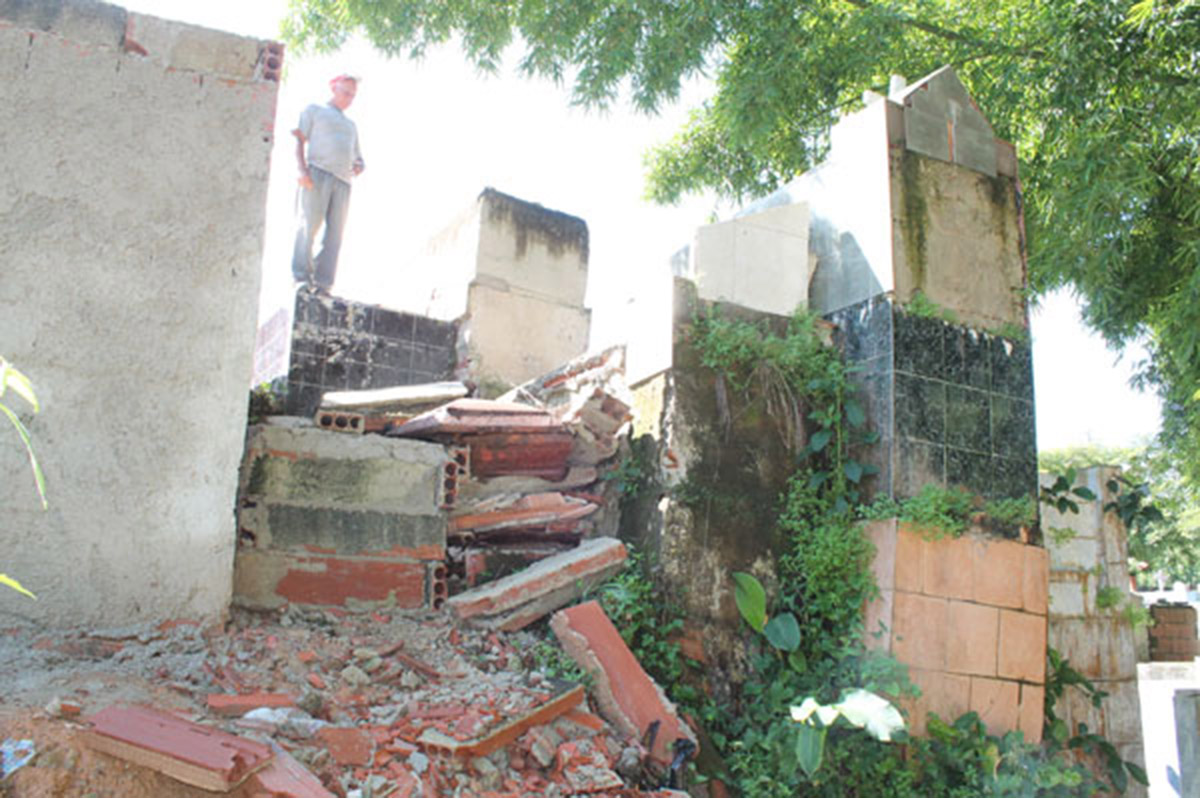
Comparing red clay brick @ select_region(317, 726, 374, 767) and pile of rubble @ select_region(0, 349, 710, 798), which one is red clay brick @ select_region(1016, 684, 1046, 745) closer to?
pile of rubble @ select_region(0, 349, 710, 798)

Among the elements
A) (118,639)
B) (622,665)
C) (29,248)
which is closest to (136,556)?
(118,639)

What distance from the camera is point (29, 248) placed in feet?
10.3

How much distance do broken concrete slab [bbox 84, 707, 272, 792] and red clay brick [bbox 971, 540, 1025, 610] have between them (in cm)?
337

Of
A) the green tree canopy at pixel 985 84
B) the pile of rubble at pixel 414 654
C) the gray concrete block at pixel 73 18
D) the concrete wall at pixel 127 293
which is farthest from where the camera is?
the green tree canopy at pixel 985 84

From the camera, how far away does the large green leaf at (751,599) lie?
406 centimetres

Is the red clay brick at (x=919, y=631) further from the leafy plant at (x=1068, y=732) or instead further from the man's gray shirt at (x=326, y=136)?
the man's gray shirt at (x=326, y=136)

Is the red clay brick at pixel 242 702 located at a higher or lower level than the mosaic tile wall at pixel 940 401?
lower

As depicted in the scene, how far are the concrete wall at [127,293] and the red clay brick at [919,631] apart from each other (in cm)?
289

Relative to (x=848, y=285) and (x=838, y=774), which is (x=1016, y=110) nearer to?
(x=848, y=285)

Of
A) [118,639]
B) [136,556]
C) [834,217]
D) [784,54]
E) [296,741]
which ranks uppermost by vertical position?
[784,54]

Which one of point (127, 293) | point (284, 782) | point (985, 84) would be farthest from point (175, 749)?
point (985, 84)

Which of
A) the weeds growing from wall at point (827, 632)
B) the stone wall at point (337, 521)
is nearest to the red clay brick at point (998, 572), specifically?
the weeds growing from wall at point (827, 632)

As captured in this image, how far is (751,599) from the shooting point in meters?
4.10

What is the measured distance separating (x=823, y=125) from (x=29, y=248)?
7.50 m
